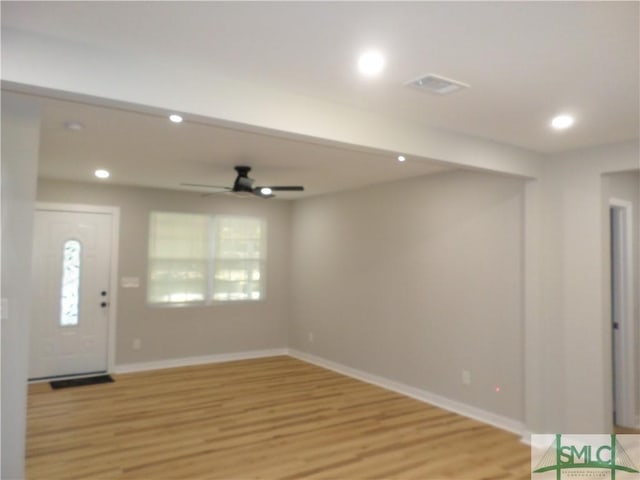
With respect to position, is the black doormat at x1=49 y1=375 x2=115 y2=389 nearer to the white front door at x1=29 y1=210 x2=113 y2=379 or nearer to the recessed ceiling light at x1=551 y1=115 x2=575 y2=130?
the white front door at x1=29 y1=210 x2=113 y2=379

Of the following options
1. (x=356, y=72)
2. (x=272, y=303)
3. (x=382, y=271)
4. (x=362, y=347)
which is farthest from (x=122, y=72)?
(x=272, y=303)

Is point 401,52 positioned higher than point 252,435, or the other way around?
point 401,52

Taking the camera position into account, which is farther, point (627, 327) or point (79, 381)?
point (79, 381)

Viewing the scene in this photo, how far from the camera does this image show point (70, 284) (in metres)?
6.16

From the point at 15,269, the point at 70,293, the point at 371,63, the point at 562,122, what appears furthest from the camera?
the point at 70,293

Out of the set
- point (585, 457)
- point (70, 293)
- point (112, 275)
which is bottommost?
point (585, 457)

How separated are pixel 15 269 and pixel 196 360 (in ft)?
15.5

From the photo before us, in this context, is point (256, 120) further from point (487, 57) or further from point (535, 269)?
point (535, 269)

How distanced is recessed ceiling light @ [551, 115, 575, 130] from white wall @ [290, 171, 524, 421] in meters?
1.04

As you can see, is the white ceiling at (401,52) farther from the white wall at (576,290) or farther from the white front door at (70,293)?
the white front door at (70,293)

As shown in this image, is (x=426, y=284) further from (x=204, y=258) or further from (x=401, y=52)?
(x=401, y=52)

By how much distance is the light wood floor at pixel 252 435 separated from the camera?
11.5ft

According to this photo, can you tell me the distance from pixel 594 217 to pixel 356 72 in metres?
2.62

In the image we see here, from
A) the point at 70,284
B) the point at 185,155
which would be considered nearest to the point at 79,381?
the point at 70,284
